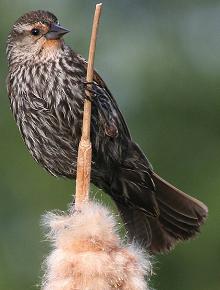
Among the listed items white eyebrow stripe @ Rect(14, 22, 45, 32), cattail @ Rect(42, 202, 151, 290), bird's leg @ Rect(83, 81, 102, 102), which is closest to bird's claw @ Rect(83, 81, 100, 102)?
bird's leg @ Rect(83, 81, 102, 102)

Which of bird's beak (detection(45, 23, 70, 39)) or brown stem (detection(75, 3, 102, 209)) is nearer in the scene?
brown stem (detection(75, 3, 102, 209))

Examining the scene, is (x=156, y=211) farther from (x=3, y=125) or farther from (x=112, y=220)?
(x=3, y=125)

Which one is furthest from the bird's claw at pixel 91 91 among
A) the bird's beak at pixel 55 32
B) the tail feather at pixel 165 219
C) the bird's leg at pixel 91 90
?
the tail feather at pixel 165 219

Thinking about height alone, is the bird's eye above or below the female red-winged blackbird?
above

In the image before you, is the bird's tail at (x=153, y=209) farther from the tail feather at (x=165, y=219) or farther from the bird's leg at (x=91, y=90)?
the bird's leg at (x=91, y=90)

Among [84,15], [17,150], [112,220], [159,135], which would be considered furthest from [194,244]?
[112,220]

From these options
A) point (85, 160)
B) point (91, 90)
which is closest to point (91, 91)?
point (91, 90)

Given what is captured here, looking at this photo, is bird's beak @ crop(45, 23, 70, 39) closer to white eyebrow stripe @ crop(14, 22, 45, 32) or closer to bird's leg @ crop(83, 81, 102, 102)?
white eyebrow stripe @ crop(14, 22, 45, 32)
